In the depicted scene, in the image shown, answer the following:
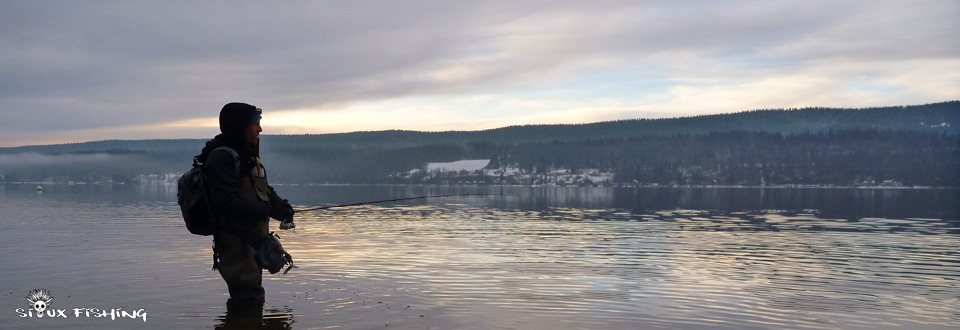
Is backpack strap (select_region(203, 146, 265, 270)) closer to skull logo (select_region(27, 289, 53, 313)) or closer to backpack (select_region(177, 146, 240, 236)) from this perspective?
backpack (select_region(177, 146, 240, 236))

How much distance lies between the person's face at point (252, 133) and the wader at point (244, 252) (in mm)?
209

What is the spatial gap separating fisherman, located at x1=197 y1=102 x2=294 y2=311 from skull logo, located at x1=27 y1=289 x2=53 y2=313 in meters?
5.58

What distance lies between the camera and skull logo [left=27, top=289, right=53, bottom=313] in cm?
1238

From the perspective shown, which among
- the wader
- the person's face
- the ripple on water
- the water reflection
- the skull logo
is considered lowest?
the ripple on water

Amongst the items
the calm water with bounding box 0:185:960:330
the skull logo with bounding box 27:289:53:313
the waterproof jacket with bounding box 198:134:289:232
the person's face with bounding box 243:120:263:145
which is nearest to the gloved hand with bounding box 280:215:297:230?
the waterproof jacket with bounding box 198:134:289:232

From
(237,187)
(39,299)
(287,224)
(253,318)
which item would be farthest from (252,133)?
(39,299)

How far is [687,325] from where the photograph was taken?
11.5 metres

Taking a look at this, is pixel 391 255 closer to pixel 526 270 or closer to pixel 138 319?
pixel 526 270

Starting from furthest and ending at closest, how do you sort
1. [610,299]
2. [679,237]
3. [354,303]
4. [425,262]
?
[679,237] < [425,262] < [610,299] < [354,303]

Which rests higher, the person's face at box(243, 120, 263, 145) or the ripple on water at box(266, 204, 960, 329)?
the person's face at box(243, 120, 263, 145)

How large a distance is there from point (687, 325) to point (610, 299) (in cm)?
267

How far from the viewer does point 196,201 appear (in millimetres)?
7824

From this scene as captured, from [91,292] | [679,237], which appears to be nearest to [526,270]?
[91,292]

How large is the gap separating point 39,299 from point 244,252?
6938mm
